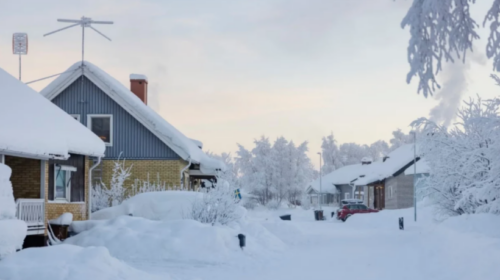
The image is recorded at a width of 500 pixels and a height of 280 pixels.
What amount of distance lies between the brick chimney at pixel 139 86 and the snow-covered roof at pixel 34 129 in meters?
12.3

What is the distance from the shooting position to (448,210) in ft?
101

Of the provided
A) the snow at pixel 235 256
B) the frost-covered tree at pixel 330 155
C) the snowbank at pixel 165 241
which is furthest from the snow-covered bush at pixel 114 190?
the frost-covered tree at pixel 330 155

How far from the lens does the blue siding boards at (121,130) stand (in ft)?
97.1

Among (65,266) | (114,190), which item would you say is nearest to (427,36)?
(65,266)

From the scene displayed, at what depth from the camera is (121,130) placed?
29719mm

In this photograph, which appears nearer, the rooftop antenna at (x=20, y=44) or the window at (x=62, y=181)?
the window at (x=62, y=181)

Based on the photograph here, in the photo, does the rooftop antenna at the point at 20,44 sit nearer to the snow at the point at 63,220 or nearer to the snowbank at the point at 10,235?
the snow at the point at 63,220

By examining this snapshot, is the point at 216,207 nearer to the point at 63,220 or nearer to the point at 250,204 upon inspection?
the point at 63,220

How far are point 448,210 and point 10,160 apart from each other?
67.3 ft

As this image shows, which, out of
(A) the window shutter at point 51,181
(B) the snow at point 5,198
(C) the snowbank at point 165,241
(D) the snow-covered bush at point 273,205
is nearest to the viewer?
(B) the snow at point 5,198

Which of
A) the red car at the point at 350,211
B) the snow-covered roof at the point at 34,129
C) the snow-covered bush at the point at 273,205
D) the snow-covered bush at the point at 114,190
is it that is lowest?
the snow-covered bush at the point at 273,205

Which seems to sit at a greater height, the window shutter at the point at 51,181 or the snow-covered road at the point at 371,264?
the window shutter at the point at 51,181

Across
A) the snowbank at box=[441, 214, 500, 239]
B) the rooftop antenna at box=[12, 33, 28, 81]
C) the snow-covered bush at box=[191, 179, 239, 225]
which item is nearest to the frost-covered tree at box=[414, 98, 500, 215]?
the snowbank at box=[441, 214, 500, 239]

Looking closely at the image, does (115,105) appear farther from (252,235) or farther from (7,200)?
(7,200)
